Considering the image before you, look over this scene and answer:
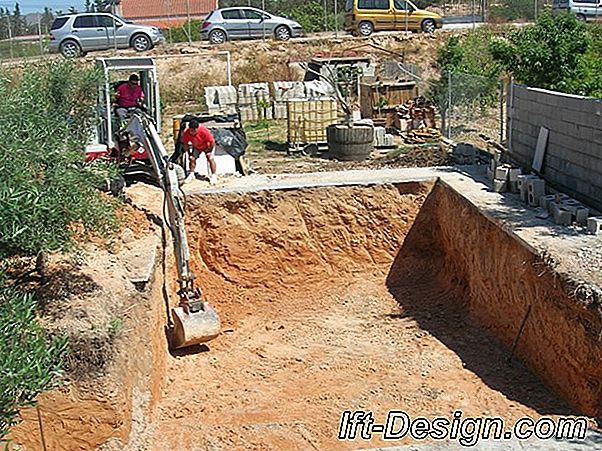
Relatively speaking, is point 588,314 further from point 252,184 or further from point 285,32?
point 285,32

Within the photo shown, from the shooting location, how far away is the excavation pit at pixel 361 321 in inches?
326

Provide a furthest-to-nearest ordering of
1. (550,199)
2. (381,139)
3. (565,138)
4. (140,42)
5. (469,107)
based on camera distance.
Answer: (140,42) → (469,107) → (381,139) → (565,138) → (550,199)

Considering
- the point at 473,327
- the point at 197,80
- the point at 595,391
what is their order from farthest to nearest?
1. the point at 197,80
2. the point at 473,327
3. the point at 595,391

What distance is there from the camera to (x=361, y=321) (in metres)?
11.5

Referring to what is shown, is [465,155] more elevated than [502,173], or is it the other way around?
[502,173]

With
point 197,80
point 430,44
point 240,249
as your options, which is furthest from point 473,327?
point 430,44

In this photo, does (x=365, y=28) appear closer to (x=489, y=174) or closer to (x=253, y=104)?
(x=253, y=104)

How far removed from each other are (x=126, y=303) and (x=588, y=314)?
504cm

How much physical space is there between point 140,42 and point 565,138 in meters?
22.0

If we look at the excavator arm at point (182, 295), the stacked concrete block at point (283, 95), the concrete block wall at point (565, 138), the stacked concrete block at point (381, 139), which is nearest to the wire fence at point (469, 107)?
the stacked concrete block at point (381, 139)

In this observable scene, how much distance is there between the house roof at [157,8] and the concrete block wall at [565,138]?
32955 millimetres

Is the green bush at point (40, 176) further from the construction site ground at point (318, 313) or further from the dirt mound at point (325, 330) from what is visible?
the dirt mound at point (325, 330)

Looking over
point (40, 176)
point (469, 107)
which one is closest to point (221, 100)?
point (469, 107)

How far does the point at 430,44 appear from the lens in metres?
31.0
